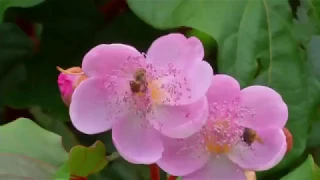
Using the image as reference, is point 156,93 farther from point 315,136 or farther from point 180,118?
point 315,136

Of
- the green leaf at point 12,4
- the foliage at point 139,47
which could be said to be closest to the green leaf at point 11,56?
the foliage at point 139,47

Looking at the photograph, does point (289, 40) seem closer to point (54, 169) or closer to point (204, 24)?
point (204, 24)

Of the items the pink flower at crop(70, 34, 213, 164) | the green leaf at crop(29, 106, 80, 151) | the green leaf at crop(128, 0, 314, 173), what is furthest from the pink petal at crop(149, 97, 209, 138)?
the green leaf at crop(29, 106, 80, 151)

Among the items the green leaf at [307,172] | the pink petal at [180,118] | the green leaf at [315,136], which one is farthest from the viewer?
the green leaf at [315,136]

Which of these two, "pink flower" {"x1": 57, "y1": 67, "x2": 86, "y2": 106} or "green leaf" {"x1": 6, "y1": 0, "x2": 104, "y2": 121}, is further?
"green leaf" {"x1": 6, "y1": 0, "x2": 104, "y2": 121}

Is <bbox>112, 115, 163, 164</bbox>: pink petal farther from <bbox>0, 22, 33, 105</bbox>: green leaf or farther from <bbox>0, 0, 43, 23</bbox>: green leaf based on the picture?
<bbox>0, 22, 33, 105</bbox>: green leaf

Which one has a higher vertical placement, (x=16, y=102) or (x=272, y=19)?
(x=272, y=19)

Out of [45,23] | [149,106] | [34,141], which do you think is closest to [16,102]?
[45,23]

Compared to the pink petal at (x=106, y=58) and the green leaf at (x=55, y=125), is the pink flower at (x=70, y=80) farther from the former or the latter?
the green leaf at (x=55, y=125)
